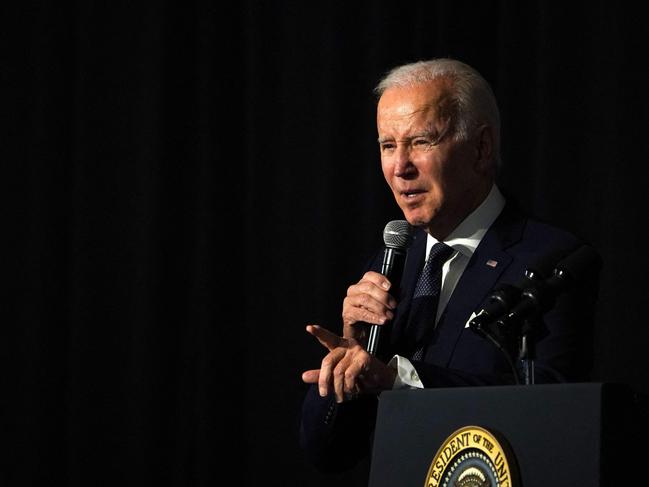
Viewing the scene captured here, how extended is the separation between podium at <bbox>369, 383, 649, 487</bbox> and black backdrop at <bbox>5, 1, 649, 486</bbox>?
8.31 ft

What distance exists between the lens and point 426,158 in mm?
2387

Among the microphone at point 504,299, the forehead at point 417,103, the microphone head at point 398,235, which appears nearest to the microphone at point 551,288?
the microphone at point 504,299

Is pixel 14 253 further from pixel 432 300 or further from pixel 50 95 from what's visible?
pixel 432 300

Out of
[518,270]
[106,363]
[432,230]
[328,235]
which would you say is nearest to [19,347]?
[106,363]

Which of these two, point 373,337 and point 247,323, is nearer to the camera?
point 373,337

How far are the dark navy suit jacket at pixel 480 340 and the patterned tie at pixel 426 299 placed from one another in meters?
0.02

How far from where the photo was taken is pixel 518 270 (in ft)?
7.26

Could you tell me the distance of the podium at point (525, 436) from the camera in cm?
115

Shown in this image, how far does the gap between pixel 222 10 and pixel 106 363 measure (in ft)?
5.08

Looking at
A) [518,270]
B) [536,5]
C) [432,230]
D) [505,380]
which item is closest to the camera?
[505,380]

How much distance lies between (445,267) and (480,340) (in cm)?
28

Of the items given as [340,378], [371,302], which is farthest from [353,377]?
[371,302]

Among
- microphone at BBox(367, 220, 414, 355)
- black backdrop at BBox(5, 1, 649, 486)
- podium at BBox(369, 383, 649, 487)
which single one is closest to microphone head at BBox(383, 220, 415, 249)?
microphone at BBox(367, 220, 414, 355)

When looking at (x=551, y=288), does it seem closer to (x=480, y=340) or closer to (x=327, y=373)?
(x=327, y=373)
